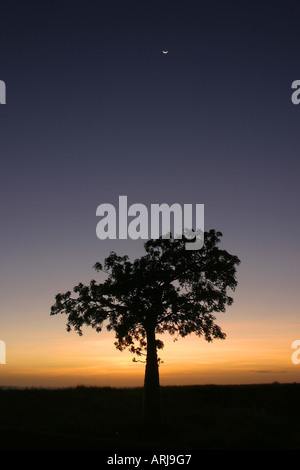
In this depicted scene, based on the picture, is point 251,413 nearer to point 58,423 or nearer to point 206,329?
point 206,329

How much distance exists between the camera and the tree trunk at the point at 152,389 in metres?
26.8

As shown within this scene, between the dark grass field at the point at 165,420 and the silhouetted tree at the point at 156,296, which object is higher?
the silhouetted tree at the point at 156,296

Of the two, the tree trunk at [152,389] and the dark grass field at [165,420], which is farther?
the tree trunk at [152,389]

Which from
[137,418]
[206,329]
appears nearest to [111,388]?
[137,418]

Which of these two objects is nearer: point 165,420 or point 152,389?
point 152,389

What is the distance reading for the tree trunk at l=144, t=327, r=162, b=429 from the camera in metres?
26.8

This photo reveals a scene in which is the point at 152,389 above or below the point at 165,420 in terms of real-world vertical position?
above

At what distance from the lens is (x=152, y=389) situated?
90.3 ft

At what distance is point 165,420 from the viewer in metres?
28.5

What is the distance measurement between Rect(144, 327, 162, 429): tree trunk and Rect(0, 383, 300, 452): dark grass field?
0.67 meters

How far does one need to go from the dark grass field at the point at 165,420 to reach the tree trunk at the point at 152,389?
2.19ft

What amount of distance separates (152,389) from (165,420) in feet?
8.50

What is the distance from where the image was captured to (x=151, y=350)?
92.5ft
